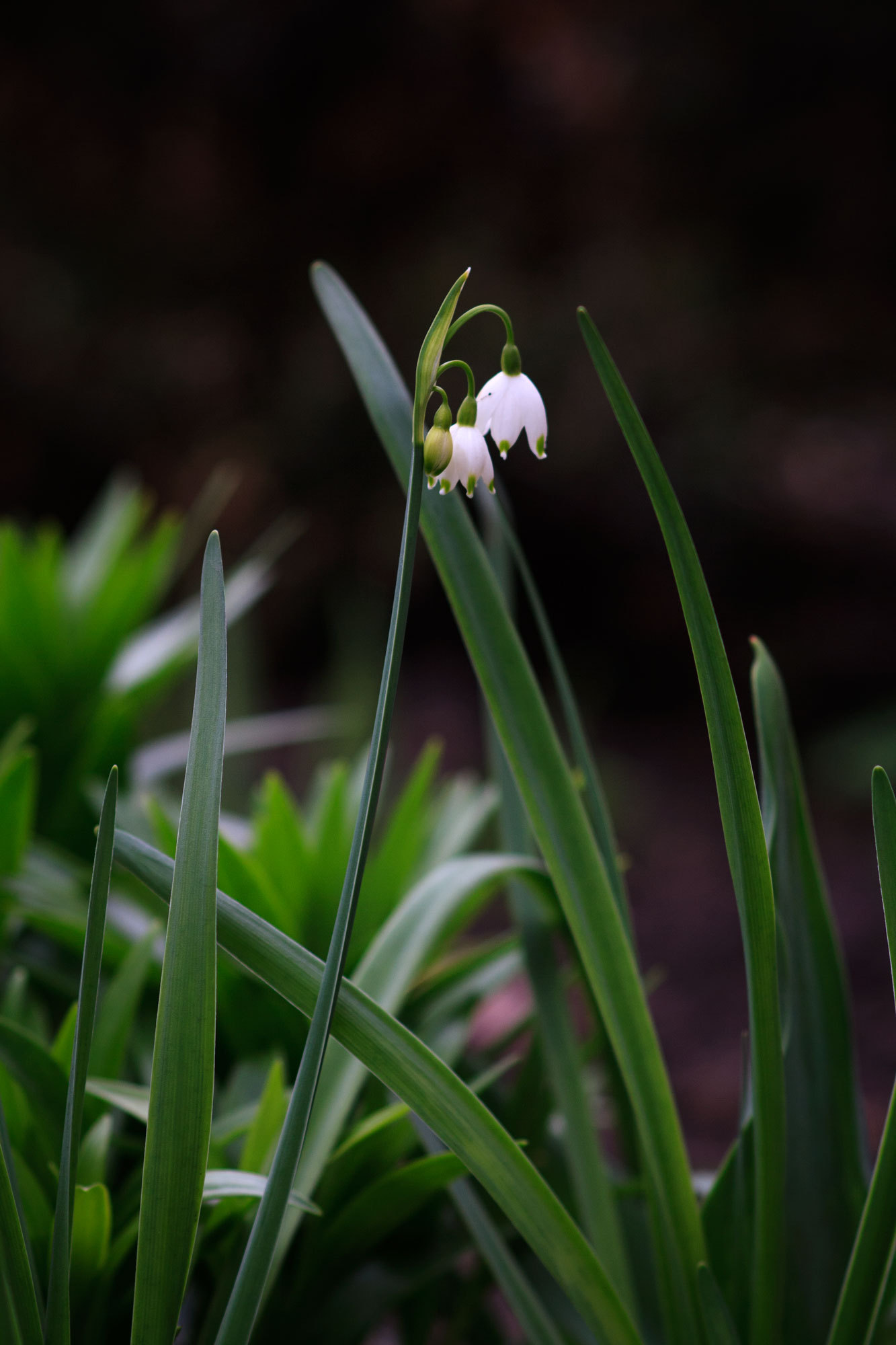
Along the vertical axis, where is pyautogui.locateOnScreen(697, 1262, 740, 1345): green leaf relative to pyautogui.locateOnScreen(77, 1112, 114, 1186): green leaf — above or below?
above

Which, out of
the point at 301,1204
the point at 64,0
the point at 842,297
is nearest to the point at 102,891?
the point at 301,1204

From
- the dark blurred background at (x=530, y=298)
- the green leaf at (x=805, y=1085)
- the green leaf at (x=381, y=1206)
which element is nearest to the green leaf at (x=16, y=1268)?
the green leaf at (x=381, y=1206)

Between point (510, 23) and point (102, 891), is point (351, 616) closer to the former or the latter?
point (510, 23)

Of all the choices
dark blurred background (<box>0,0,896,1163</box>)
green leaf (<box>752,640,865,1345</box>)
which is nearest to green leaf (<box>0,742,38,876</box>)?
green leaf (<box>752,640,865,1345</box>)

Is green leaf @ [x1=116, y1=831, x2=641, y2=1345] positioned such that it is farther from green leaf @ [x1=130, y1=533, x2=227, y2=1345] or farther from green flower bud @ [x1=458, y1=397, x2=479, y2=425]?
green flower bud @ [x1=458, y1=397, x2=479, y2=425]

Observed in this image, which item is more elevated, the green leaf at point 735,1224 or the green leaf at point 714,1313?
the green leaf at point 735,1224

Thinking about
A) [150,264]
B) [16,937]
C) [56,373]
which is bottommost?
[16,937]

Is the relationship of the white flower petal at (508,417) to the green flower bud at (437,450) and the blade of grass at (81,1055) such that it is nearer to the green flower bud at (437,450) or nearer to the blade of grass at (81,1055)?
the green flower bud at (437,450)
